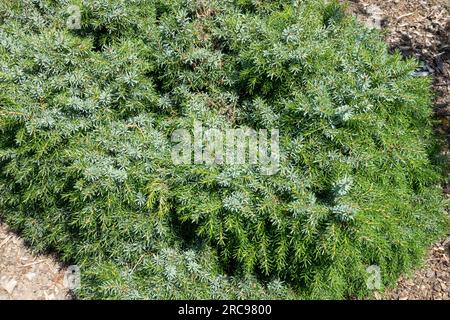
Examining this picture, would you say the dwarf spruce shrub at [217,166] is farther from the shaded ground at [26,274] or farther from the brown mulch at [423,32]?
the brown mulch at [423,32]

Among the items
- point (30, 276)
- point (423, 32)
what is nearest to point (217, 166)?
point (30, 276)

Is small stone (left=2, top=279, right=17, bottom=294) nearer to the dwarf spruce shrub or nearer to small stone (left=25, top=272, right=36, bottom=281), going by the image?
small stone (left=25, top=272, right=36, bottom=281)

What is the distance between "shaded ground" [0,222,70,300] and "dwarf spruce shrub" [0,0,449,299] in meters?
0.15

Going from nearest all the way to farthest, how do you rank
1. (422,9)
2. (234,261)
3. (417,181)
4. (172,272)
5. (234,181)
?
(234,181)
(172,272)
(234,261)
(417,181)
(422,9)

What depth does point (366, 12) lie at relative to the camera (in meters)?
4.36

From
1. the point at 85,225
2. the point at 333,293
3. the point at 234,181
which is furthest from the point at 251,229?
the point at 85,225

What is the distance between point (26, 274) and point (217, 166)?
62.7 inches

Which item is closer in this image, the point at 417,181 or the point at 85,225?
the point at 85,225

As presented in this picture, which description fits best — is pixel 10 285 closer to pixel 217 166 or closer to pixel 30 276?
pixel 30 276

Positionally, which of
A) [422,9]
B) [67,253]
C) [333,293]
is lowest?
[67,253]

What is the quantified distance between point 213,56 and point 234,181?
870 mm

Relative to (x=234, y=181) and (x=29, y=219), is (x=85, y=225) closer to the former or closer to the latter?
(x=29, y=219)

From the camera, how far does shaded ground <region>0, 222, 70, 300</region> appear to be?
2.92 m

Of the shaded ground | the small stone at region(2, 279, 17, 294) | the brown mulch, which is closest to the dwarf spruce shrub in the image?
the shaded ground
